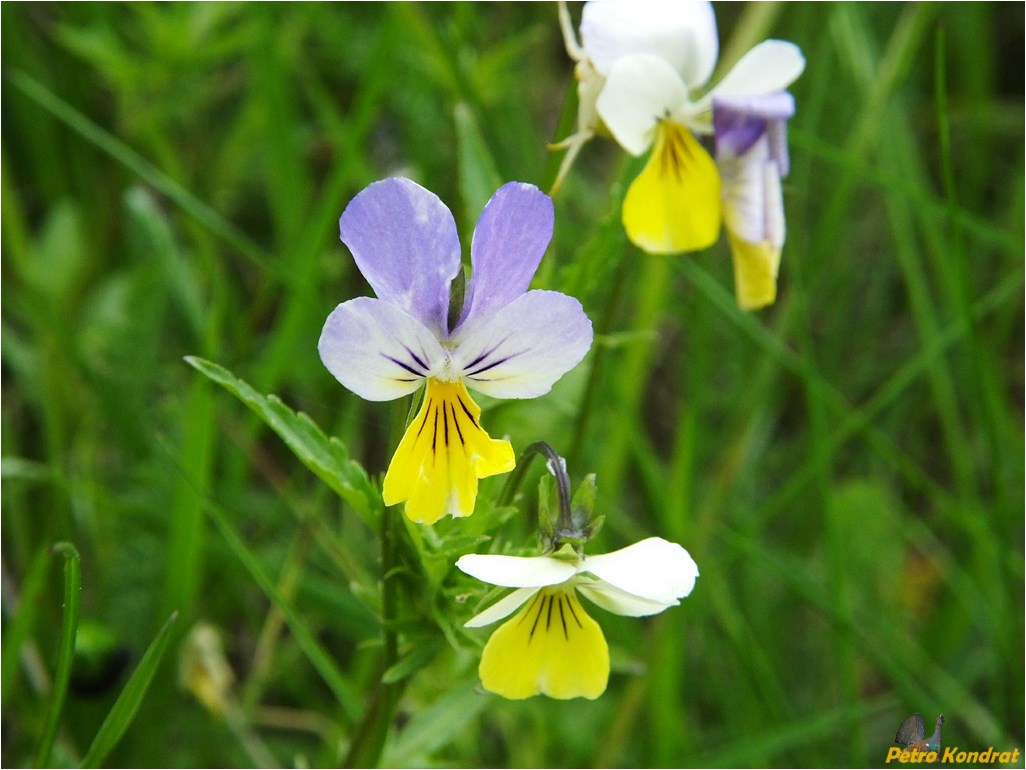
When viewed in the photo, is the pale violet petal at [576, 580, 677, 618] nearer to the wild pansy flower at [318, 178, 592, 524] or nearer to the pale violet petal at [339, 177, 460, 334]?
the wild pansy flower at [318, 178, 592, 524]

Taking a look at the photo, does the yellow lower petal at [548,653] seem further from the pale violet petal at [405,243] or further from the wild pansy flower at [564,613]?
the pale violet petal at [405,243]

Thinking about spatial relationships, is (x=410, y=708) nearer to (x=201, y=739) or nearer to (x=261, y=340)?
(x=201, y=739)

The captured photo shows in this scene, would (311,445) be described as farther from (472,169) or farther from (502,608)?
(472,169)

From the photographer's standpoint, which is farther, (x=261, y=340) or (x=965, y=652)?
(x=261, y=340)

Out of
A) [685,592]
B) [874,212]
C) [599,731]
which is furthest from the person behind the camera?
Answer: [874,212]

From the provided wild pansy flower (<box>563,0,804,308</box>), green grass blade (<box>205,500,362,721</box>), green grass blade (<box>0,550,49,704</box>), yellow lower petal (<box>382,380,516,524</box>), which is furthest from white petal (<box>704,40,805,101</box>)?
green grass blade (<box>0,550,49,704</box>)

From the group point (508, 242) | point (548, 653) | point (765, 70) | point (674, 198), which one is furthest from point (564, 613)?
point (765, 70)

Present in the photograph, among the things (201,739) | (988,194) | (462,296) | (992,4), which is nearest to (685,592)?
(462,296)
